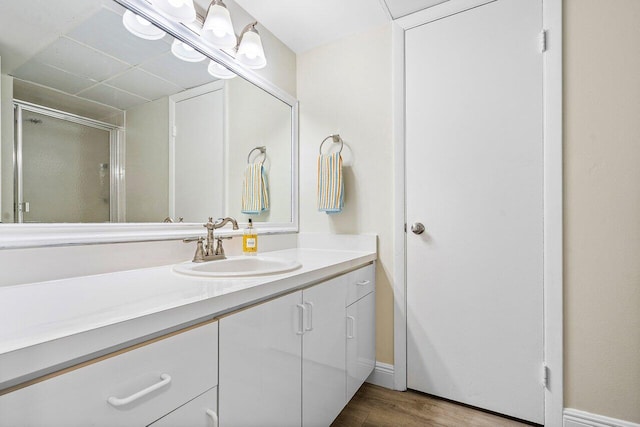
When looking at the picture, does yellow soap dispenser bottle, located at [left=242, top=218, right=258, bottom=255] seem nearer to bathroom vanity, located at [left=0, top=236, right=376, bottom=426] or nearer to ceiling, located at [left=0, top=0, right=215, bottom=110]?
bathroom vanity, located at [left=0, top=236, right=376, bottom=426]

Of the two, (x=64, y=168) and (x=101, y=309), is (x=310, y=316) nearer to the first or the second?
(x=101, y=309)

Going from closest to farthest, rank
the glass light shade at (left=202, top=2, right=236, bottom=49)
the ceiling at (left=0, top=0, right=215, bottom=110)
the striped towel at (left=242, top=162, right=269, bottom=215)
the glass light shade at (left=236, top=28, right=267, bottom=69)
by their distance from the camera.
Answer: the ceiling at (left=0, top=0, right=215, bottom=110) < the glass light shade at (left=202, top=2, right=236, bottom=49) < the glass light shade at (left=236, top=28, right=267, bottom=69) < the striped towel at (left=242, top=162, right=269, bottom=215)

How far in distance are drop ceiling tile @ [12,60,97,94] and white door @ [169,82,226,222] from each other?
1.17ft

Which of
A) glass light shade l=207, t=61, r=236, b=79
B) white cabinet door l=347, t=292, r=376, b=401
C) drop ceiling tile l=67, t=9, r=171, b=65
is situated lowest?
white cabinet door l=347, t=292, r=376, b=401

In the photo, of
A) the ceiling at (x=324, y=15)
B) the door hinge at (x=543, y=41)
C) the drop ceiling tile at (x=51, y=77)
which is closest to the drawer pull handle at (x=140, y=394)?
the drop ceiling tile at (x=51, y=77)

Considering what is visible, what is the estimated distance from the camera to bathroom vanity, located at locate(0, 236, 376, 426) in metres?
0.49

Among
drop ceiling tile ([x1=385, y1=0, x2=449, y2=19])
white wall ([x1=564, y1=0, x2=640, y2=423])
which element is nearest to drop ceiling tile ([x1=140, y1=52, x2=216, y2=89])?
drop ceiling tile ([x1=385, y1=0, x2=449, y2=19])

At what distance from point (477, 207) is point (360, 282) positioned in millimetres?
709

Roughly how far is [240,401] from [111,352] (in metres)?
0.40

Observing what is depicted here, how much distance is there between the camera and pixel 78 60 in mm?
1027

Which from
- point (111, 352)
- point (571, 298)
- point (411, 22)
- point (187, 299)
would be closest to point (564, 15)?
point (411, 22)

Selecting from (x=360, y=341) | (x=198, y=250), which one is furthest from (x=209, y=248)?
(x=360, y=341)

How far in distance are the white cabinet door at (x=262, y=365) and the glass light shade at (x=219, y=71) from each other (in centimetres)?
118

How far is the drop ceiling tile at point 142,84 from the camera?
115 cm
